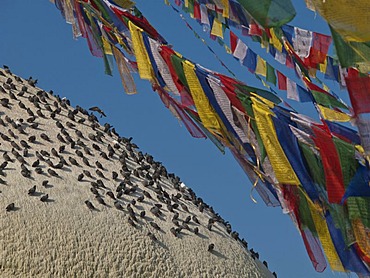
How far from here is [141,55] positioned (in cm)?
693

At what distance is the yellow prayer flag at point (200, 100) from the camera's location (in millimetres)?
6384

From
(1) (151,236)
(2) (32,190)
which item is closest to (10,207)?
(2) (32,190)

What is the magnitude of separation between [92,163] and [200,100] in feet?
6.02

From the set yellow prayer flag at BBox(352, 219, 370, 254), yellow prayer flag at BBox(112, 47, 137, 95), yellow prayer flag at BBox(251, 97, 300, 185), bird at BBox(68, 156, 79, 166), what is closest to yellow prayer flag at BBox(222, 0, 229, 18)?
yellow prayer flag at BBox(112, 47, 137, 95)

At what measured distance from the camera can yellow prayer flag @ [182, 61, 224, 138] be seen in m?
6.38

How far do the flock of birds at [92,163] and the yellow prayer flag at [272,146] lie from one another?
1.66 metres

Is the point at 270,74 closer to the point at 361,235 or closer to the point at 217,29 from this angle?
the point at 217,29

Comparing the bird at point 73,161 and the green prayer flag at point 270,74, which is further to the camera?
the green prayer flag at point 270,74

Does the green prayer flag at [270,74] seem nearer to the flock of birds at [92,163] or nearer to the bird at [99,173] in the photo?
the flock of birds at [92,163]

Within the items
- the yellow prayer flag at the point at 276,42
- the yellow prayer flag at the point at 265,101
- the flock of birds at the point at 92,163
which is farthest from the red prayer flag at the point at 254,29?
the flock of birds at the point at 92,163

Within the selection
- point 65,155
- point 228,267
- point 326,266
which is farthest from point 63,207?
point 326,266

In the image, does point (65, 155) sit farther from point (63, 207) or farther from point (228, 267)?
point (228, 267)

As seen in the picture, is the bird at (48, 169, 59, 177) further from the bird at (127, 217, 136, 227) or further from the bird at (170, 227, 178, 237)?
the bird at (170, 227, 178, 237)

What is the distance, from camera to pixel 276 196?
6.95 metres
